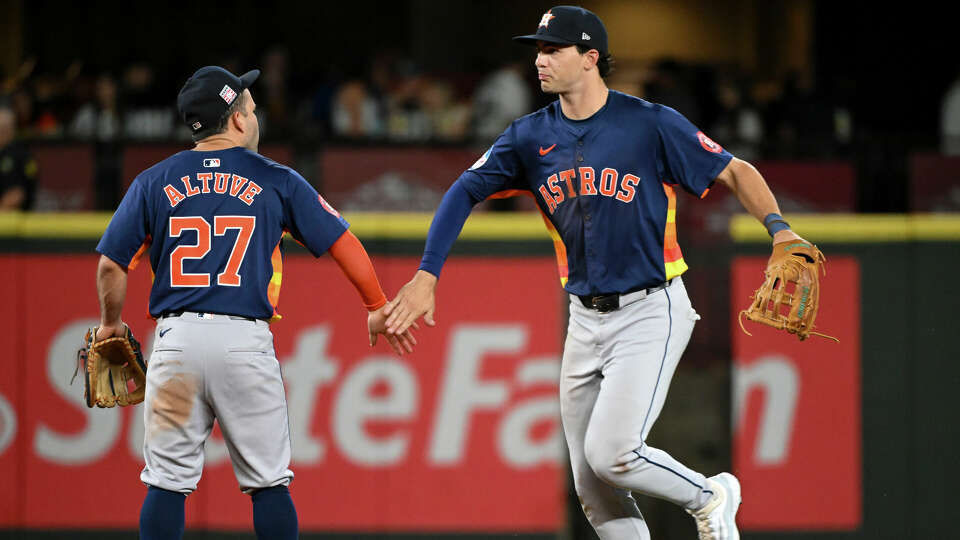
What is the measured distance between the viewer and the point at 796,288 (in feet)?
14.7

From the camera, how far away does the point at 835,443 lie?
6371 mm

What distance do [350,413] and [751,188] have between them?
Answer: 2771 millimetres

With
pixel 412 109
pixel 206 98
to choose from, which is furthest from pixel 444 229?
pixel 412 109

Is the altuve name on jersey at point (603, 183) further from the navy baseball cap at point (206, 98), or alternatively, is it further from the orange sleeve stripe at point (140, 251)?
the orange sleeve stripe at point (140, 251)

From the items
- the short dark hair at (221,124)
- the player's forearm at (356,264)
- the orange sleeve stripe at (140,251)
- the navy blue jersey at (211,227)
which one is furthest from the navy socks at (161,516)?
the short dark hair at (221,124)

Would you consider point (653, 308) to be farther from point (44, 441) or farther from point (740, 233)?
point (44, 441)

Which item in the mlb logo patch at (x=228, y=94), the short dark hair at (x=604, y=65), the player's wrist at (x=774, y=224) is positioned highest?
the short dark hair at (x=604, y=65)

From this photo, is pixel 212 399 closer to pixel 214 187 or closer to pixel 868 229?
pixel 214 187

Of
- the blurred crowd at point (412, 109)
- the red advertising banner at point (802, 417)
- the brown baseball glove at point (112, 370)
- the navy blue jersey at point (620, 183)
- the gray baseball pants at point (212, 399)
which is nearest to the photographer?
the gray baseball pants at point (212, 399)

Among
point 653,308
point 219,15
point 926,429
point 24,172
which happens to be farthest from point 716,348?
point 219,15

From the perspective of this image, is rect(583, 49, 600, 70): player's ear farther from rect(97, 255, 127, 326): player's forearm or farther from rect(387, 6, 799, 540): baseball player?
rect(97, 255, 127, 326): player's forearm

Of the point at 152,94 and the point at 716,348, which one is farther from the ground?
the point at 152,94

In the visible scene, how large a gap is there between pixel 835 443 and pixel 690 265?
1191 millimetres

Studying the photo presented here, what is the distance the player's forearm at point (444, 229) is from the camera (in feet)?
15.5
